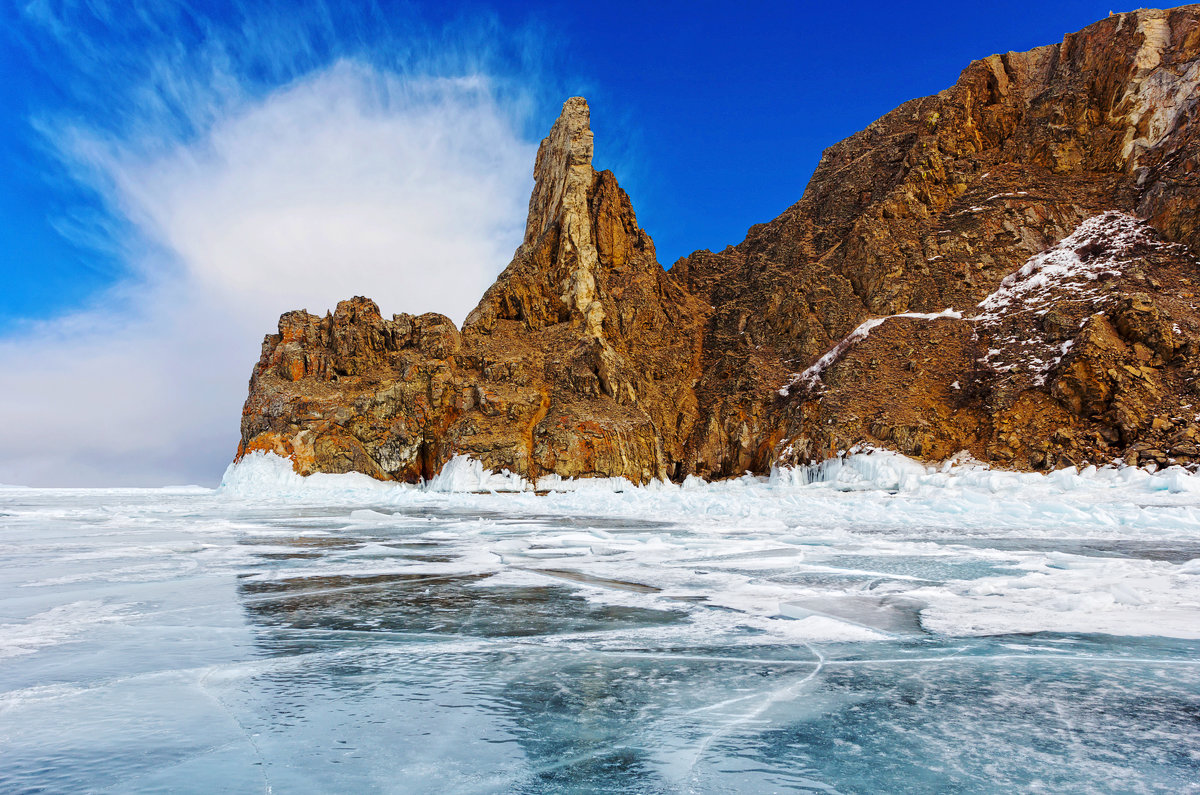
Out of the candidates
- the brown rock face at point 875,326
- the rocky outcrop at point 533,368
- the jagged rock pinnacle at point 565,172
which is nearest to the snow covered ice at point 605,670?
the brown rock face at point 875,326

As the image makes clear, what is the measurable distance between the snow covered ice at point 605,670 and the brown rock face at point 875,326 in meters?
25.6

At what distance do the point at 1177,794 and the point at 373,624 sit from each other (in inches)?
206

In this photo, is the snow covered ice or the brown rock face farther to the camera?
the brown rock face

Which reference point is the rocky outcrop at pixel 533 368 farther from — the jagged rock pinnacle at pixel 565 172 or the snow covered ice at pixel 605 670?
the snow covered ice at pixel 605 670

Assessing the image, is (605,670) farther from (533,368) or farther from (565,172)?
(565,172)

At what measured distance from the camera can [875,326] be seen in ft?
137

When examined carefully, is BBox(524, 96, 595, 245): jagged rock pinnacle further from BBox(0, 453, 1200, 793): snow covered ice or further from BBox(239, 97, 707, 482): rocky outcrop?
BBox(0, 453, 1200, 793): snow covered ice

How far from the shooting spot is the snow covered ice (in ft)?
8.87

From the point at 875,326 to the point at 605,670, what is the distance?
42.0 metres

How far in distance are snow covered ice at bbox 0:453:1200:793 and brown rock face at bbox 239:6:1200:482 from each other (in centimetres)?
2563

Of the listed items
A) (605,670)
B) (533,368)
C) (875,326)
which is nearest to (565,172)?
(533,368)

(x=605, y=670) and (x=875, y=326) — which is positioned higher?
(x=875, y=326)

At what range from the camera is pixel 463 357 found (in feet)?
149

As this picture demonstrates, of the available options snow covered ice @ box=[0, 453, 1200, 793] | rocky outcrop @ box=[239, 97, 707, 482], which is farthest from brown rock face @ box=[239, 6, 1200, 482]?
snow covered ice @ box=[0, 453, 1200, 793]
